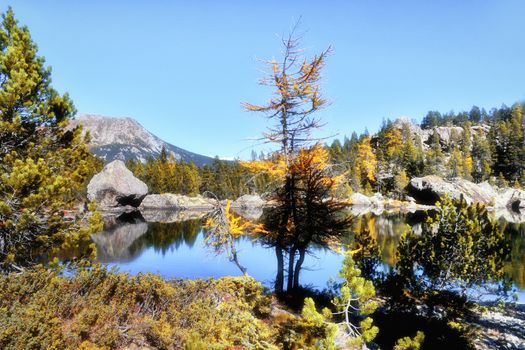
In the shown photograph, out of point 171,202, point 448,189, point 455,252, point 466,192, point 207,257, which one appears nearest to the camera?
point 455,252

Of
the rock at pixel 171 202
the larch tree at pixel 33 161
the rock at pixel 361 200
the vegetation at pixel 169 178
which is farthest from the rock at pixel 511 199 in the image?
the larch tree at pixel 33 161

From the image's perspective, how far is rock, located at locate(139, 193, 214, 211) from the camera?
9194cm

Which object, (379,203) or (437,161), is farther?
(437,161)

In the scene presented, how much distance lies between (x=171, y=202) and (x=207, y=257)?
67.0 metres

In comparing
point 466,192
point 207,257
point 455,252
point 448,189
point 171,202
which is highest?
point 448,189

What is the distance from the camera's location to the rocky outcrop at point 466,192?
247 ft

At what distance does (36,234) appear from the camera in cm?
1097

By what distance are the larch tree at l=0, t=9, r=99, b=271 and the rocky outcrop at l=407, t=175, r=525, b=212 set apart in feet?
246

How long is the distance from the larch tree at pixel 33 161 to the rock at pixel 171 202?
78.2 meters

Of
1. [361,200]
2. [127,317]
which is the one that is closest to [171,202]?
[361,200]

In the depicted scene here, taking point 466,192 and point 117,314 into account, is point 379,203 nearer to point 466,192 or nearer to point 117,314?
point 466,192

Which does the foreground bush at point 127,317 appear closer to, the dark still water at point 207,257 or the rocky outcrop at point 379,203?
the dark still water at point 207,257

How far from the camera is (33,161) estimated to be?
1002 centimetres

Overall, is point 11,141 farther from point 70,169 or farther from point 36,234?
point 36,234
